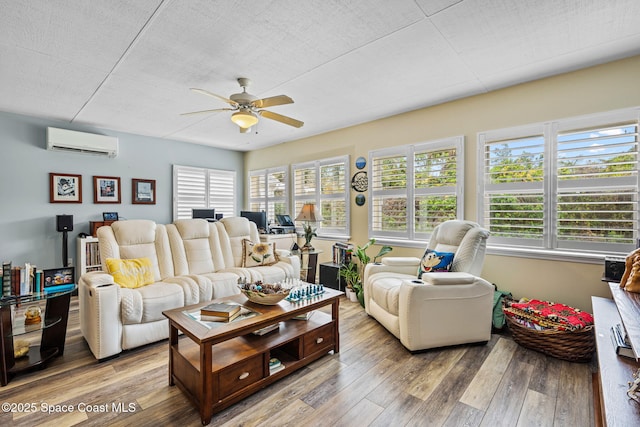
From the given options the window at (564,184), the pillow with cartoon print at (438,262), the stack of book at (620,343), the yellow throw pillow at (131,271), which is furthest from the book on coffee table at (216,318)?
the window at (564,184)

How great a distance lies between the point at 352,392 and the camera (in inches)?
77.3

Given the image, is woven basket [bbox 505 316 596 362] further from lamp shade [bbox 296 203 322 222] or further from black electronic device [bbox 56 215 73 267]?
black electronic device [bbox 56 215 73 267]

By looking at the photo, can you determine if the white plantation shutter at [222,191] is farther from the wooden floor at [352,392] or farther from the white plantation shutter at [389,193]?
the wooden floor at [352,392]

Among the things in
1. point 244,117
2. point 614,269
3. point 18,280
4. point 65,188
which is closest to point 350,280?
point 244,117

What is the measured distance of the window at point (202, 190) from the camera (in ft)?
18.1

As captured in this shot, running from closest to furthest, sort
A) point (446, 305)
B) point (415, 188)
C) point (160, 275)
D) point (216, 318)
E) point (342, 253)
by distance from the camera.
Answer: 1. point (216, 318)
2. point (446, 305)
3. point (160, 275)
4. point (415, 188)
5. point (342, 253)

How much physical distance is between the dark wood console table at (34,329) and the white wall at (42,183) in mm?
2389

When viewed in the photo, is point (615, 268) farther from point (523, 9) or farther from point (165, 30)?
point (165, 30)

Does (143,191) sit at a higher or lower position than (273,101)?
lower

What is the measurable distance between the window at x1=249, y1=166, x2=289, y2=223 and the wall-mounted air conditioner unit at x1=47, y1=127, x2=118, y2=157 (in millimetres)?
2467

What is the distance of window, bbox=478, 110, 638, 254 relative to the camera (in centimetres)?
256

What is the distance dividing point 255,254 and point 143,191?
111 inches

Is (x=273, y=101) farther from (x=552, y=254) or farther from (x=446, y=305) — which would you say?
(x=552, y=254)

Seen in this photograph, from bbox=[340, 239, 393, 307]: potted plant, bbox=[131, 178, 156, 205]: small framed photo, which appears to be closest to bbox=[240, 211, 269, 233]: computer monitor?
bbox=[340, 239, 393, 307]: potted plant
